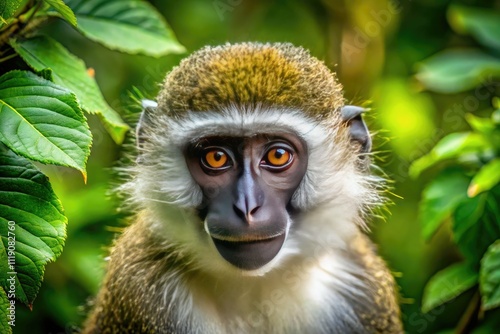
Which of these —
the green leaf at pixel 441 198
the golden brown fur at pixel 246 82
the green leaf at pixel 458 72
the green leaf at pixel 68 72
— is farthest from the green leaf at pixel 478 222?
the green leaf at pixel 458 72

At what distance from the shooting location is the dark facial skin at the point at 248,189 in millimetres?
3180

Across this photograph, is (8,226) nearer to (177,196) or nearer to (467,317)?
(177,196)

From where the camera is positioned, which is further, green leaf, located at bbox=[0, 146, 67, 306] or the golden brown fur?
the golden brown fur

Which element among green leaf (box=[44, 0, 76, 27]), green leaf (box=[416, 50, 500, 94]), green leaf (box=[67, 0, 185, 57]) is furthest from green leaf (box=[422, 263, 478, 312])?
green leaf (box=[44, 0, 76, 27])

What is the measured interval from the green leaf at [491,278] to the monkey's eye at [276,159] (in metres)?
1.06

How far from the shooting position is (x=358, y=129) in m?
3.90

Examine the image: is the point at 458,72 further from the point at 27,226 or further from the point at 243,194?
the point at 27,226

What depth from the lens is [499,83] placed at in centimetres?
661

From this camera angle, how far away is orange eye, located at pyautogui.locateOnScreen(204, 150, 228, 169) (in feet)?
11.2

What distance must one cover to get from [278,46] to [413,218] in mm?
4309

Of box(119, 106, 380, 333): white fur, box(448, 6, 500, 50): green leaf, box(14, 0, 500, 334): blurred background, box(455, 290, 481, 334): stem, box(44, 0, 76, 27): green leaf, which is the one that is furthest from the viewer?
box(14, 0, 500, 334): blurred background

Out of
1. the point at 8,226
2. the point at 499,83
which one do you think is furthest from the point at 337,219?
the point at 499,83

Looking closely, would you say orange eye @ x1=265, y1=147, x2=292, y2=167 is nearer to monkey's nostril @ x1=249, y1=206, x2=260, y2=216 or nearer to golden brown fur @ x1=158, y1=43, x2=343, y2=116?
golden brown fur @ x1=158, y1=43, x2=343, y2=116

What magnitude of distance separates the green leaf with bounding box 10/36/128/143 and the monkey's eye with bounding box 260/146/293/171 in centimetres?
67
